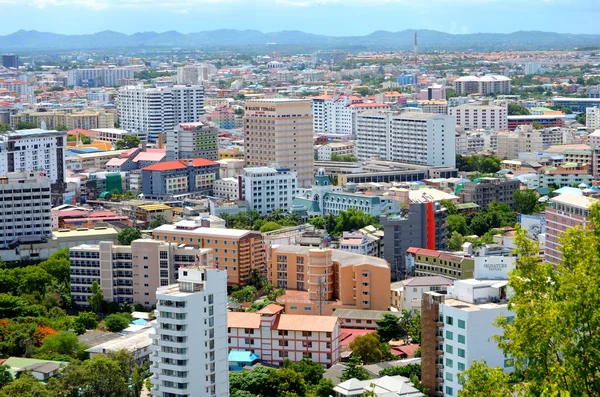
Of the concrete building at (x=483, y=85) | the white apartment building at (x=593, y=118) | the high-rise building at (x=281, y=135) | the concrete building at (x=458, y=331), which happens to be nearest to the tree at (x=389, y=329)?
the concrete building at (x=458, y=331)

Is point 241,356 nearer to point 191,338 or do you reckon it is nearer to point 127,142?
point 191,338

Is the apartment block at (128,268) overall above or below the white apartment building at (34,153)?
below

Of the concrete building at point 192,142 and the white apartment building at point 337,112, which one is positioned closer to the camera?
the concrete building at point 192,142

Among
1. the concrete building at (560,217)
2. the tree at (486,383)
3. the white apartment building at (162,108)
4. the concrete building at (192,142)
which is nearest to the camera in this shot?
the tree at (486,383)

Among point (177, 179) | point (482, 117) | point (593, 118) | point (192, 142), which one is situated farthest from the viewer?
point (482, 117)

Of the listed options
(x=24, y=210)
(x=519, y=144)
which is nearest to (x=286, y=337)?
(x=24, y=210)

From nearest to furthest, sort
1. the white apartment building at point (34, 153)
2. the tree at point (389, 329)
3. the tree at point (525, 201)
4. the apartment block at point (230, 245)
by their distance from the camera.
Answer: the tree at point (389, 329)
the apartment block at point (230, 245)
the tree at point (525, 201)
the white apartment building at point (34, 153)

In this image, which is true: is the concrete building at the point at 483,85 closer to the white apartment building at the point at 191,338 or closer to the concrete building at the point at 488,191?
the concrete building at the point at 488,191

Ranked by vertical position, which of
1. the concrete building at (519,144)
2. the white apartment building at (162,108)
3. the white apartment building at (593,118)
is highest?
the white apartment building at (162,108)
